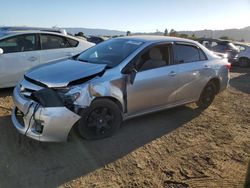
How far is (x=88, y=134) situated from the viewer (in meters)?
4.82

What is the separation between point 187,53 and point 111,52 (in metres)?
1.63

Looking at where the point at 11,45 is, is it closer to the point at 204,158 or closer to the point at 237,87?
the point at 204,158

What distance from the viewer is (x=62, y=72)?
485 cm

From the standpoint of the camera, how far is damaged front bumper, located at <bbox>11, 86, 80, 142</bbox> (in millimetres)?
4324

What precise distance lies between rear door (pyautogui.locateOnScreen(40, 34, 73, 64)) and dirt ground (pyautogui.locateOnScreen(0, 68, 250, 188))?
6.38 feet

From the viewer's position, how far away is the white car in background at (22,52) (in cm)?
714

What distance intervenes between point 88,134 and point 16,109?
48.2 inches

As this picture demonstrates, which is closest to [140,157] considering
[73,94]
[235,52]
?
[73,94]

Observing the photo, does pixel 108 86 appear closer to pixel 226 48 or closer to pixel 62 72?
pixel 62 72

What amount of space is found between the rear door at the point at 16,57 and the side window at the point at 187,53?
11.3 ft

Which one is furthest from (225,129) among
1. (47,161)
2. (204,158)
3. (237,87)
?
(237,87)

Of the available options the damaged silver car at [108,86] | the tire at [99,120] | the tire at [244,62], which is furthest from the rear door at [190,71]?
the tire at [244,62]

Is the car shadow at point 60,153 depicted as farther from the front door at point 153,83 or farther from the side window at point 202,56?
the side window at point 202,56

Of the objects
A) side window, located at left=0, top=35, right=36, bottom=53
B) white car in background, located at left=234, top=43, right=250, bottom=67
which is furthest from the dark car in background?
side window, located at left=0, top=35, right=36, bottom=53
